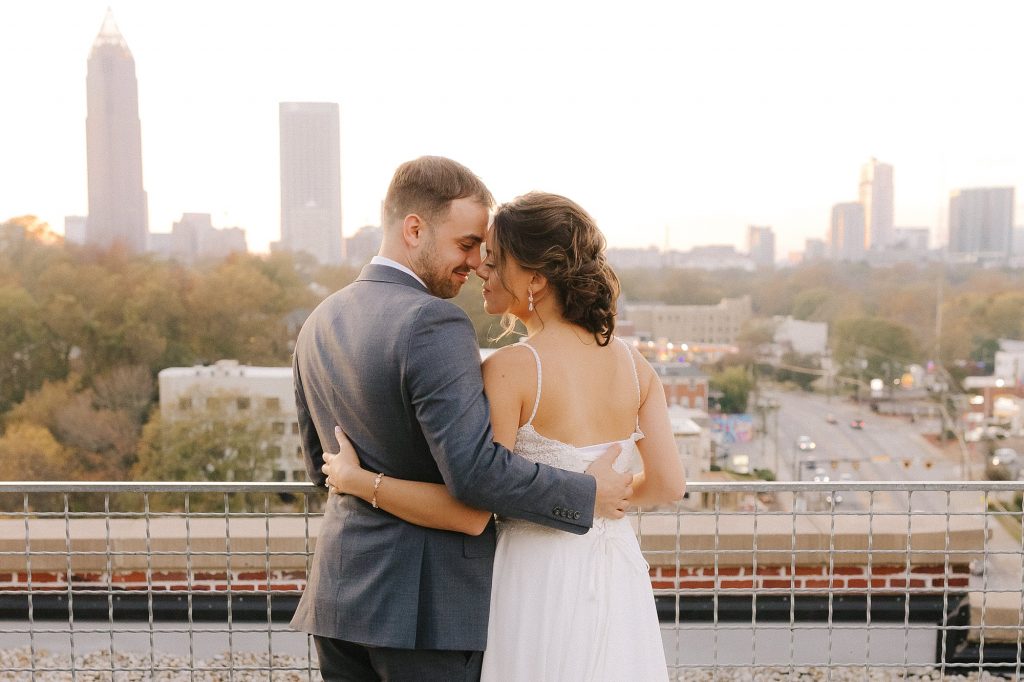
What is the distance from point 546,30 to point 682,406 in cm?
2003

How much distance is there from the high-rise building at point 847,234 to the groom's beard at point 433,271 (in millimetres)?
35288

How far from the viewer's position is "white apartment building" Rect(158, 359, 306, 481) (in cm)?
2505

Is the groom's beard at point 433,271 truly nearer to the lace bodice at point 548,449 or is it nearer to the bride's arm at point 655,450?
the lace bodice at point 548,449

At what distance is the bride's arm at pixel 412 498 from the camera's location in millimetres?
1363

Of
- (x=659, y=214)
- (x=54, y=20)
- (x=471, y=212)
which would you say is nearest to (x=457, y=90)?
(x=659, y=214)

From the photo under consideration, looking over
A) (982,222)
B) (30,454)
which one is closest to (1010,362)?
(982,222)

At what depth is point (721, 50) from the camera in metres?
43.5

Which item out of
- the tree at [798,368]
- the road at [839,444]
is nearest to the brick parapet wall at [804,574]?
the road at [839,444]

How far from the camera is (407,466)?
1388 millimetres

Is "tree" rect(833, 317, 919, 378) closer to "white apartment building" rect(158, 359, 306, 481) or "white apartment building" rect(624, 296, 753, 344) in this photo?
"white apartment building" rect(624, 296, 753, 344)

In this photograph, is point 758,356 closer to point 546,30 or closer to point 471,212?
point 546,30

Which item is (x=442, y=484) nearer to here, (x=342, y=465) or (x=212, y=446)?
(x=342, y=465)

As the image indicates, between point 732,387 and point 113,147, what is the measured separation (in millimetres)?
24299

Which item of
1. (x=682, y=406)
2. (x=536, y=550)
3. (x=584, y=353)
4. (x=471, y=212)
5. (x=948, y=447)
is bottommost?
(x=948, y=447)
